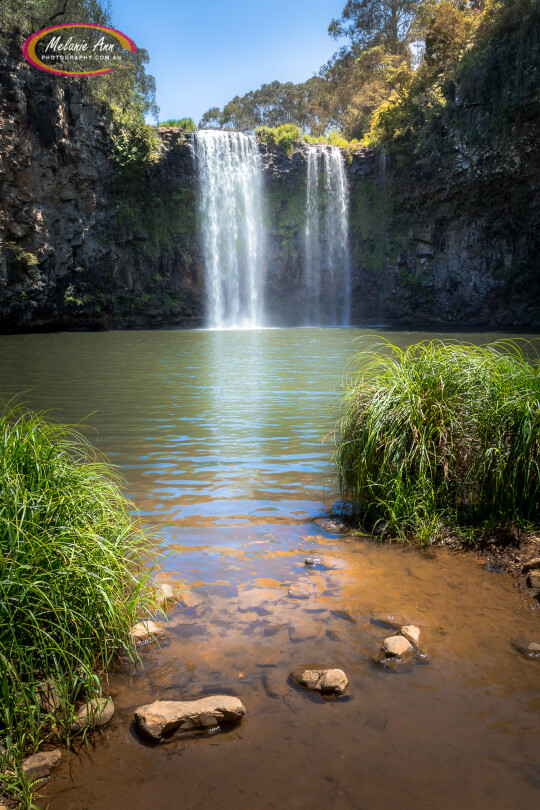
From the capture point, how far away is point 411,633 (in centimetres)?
267

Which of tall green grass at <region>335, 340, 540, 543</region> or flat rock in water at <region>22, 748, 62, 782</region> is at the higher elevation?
tall green grass at <region>335, 340, 540, 543</region>

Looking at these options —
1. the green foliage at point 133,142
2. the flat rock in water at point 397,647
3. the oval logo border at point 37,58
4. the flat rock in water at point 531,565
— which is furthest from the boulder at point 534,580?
the green foliage at point 133,142

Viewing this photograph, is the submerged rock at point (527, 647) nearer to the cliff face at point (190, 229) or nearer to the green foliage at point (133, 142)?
the cliff face at point (190, 229)

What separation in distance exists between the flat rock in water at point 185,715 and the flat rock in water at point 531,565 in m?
1.93

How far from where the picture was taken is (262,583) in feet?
10.9

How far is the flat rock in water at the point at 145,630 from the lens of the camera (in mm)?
2680

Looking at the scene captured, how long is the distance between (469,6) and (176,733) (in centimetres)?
3864

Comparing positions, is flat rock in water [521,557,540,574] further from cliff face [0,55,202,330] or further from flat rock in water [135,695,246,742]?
cliff face [0,55,202,330]

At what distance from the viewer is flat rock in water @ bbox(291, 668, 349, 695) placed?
2312 mm

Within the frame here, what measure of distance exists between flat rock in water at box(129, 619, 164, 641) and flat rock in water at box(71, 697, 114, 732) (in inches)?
18.2

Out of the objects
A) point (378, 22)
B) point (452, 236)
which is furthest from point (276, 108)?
point (452, 236)

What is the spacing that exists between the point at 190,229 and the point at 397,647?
32945mm

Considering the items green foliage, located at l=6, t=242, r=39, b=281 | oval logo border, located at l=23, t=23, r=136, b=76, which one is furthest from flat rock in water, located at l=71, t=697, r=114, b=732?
oval logo border, located at l=23, t=23, r=136, b=76

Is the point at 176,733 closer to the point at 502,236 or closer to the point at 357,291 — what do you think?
the point at 502,236
